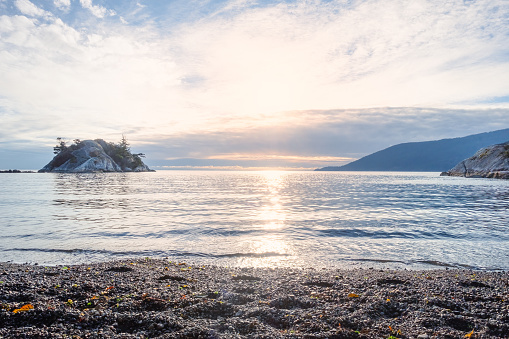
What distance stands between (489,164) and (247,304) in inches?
5540

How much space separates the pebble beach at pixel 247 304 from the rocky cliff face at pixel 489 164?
116 meters

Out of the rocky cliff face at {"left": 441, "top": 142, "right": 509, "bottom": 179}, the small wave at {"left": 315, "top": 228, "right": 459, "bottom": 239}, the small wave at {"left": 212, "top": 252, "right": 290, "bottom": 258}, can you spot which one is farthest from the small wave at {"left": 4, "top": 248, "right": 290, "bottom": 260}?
the rocky cliff face at {"left": 441, "top": 142, "right": 509, "bottom": 179}

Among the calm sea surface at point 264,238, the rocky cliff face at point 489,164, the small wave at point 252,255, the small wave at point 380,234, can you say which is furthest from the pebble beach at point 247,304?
the rocky cliff face at point 489,164

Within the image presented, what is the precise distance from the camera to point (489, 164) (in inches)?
4439

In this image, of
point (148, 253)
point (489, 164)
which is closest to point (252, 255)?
point (148, 253)

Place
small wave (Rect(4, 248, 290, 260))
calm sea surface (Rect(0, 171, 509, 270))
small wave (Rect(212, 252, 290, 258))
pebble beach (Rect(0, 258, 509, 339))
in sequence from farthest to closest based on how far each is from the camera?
1. small wave (Rect(4, 248, 290, 260))
2. small wave (Rect(212, 252, 290, 258))
3. calm sea surface (Rect(0, 171, 509, 270))
4. pebble beach (Rect(0, 258, 509, 339))

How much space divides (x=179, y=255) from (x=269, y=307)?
285 inches

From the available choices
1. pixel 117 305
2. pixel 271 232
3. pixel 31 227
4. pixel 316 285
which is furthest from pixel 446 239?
pixel 31 227

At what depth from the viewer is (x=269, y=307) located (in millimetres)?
6672

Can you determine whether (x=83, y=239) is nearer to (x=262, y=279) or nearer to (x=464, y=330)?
(x=262, y=279)

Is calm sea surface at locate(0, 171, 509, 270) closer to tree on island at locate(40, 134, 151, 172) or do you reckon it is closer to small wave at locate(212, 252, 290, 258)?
small wave at locate(212, 252, 290, 258)

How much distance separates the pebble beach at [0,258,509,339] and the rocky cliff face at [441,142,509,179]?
382 feet

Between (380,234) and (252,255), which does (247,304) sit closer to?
(252,255)

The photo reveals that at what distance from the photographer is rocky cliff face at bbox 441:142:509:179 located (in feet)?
335
